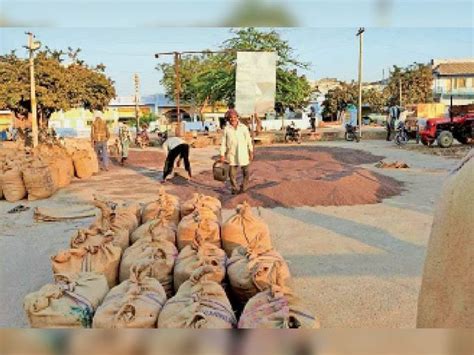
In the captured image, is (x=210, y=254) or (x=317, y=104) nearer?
(x=210, y=254)

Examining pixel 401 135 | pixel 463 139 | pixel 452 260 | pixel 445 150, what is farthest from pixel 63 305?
pixel 401 135

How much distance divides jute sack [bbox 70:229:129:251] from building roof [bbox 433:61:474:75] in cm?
4266

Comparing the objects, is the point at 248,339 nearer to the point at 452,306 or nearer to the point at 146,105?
the point at 452,306

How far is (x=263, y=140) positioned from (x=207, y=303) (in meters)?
20.7

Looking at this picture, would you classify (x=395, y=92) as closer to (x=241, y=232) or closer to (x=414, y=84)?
(x=414, y=84)

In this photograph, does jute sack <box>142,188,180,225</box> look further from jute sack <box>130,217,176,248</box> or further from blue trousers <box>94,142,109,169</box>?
blue trousers <box>94,142,109,169</box>

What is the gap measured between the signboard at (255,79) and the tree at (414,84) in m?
31.7

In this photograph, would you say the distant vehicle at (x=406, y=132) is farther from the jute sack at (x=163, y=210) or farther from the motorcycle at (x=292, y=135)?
the jute sack at (x=163, y=210)

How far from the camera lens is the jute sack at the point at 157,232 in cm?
417

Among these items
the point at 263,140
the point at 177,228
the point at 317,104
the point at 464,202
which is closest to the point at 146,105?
the point at 317,104

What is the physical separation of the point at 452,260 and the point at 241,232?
3.36 meters

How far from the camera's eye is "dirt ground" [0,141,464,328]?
3.79 metres

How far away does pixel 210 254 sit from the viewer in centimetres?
358

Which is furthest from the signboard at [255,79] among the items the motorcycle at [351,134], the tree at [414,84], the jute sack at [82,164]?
the tree at [414,84]
